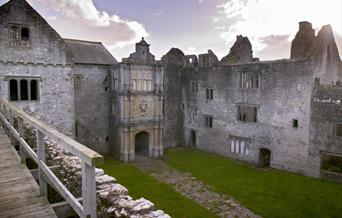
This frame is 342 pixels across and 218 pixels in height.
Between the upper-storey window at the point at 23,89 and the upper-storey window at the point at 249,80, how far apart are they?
1576cm

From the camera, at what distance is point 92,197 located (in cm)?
319

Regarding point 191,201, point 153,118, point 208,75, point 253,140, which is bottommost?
point 191,201

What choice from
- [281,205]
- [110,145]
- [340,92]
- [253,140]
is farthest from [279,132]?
[110,145]

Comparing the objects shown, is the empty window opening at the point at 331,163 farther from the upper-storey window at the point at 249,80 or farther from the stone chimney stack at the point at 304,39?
the stone chimney stack at the point at 304,39

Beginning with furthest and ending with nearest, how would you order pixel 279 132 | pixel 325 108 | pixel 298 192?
pixel 279 132 < pixel 325 108 < pixel 298 192

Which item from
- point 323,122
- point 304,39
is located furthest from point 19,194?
point 304,39

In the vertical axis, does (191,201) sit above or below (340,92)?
below

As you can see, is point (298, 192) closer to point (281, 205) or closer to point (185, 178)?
point (281, 205)

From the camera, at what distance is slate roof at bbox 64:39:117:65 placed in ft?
77.6

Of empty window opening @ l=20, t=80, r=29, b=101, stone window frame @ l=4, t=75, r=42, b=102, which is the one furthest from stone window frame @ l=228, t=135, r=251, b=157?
empty window opening @ l=20, t=80, r=29, b=101

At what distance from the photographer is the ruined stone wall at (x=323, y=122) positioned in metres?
18.0

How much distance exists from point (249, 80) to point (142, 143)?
11.7 m

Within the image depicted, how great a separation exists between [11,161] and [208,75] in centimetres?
2124

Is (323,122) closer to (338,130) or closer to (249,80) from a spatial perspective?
(338,130)
